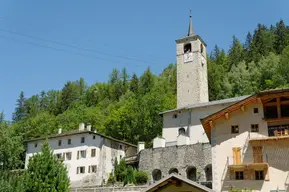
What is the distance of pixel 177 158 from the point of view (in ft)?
137

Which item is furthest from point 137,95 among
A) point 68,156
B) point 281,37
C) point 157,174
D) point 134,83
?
point 157,174

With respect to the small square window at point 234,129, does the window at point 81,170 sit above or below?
below

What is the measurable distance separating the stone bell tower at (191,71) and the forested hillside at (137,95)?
21.1 ft

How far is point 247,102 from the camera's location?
94.8 feet

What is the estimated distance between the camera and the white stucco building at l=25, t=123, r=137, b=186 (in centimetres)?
4831

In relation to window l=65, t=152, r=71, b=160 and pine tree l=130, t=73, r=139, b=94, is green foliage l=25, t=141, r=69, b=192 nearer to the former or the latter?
window l=65, t=152, r=71, b=160

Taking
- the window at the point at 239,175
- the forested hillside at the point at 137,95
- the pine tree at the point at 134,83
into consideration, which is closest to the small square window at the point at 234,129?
the window at the point at 239,175

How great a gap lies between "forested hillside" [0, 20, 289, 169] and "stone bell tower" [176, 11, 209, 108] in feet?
21.1

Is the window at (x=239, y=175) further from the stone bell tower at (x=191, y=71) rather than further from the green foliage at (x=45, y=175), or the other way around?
the stone bell tower at (x=191, y=71)

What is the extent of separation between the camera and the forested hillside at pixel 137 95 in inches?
2435

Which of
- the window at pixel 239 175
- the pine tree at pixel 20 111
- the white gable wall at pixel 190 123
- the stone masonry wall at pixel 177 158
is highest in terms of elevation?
the pine tree at pixel 20 111

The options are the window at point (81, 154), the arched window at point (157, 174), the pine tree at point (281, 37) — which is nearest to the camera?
the arched window at point (157, 174)

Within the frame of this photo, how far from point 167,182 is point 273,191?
433 inches

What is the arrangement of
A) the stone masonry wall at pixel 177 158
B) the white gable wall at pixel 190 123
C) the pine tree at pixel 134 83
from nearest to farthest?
the stone masonry wall at pixel 177 158, the white gable wall at pixel 190 123, the pine tree at pixel 134 83
